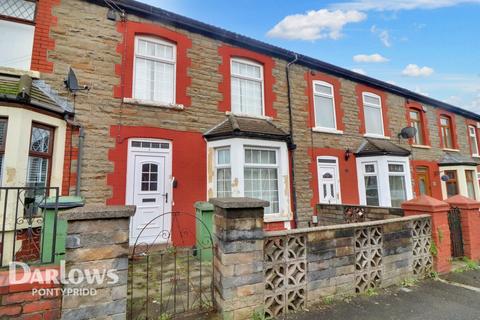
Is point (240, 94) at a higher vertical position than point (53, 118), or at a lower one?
higher

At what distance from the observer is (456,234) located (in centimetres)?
552

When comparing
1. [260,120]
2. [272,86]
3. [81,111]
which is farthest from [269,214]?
[81,111]

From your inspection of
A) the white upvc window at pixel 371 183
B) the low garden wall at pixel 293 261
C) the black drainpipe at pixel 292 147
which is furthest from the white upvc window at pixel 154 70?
the white upvc window at pixel 371 183

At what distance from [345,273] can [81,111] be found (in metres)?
6.34

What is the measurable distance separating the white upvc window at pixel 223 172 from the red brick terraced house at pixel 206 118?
3 cm

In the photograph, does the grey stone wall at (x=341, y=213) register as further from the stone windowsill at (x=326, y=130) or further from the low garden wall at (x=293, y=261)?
the stone windowsill at (x=326, y=130)

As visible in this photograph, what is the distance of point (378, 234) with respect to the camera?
13.4 feet

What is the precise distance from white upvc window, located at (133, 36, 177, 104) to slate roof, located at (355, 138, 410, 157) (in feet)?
25.1

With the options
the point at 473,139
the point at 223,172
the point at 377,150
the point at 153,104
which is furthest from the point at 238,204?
the point at 473,139

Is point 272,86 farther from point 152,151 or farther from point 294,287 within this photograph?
point 294,287

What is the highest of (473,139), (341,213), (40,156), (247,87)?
(247,87)

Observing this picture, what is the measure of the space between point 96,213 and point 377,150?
10.0 metres

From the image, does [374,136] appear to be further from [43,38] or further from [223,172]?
[43,38]

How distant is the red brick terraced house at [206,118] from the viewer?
604cm
